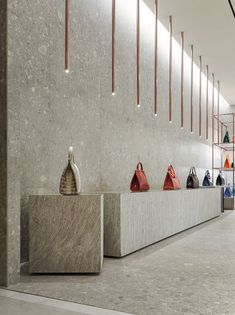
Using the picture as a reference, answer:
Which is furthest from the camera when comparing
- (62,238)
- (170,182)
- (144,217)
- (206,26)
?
(206,26)

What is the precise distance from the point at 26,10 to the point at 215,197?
4747mm

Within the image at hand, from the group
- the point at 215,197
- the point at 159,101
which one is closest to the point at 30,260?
the point at 159,101

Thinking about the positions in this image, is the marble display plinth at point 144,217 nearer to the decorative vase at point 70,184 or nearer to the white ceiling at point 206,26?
the decorative vase at point 70,184

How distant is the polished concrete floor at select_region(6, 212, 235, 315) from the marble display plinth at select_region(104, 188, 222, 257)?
0.48 ft

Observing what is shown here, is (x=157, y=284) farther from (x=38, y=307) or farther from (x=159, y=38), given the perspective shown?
(x=159, y=38)

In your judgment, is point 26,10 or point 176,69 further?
point 176,69

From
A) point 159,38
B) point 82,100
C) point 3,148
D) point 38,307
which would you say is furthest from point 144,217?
point 159,38

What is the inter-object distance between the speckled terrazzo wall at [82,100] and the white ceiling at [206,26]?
0.40 m

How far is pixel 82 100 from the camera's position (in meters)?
3.81

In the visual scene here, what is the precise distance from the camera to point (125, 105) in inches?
190

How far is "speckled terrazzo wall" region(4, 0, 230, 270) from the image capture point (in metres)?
2.99

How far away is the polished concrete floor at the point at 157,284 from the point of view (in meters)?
2.02

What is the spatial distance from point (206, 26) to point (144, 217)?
Result: 131 inches

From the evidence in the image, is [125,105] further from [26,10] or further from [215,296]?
Answer: [215,296]
